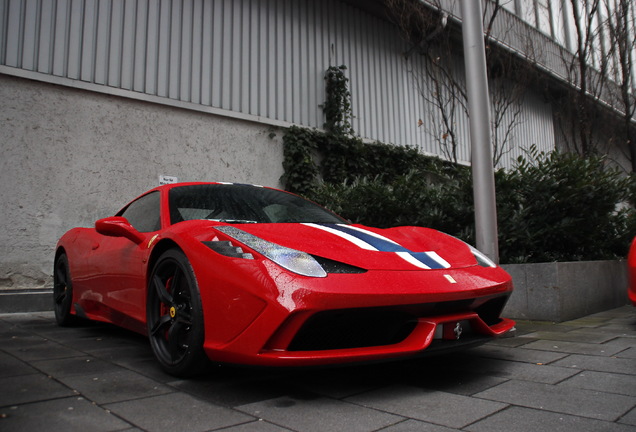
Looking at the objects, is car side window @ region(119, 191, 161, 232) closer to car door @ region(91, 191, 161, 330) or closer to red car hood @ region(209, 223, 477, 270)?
car door @ region(91, 191, 161, 330)

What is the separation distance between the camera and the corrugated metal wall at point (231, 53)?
5.68 metres

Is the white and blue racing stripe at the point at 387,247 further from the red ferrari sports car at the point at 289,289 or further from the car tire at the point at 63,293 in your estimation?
the car tire at the point at 63,293

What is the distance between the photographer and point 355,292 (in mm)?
A: 1881

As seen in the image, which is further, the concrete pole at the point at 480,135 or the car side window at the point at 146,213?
the concrete pole at the point at 480,135

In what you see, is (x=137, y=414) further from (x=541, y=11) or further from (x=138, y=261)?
(x=541, y=11)

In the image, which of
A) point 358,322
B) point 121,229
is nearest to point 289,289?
point 358,322

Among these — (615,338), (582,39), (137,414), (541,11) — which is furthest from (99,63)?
(541,11)

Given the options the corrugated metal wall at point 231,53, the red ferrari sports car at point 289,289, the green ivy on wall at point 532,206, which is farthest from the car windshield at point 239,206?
the corrugated metal wall at point 231,53

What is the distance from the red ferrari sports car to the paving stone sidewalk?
7.1 inches

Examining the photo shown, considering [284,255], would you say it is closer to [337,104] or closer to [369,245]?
[369,245]

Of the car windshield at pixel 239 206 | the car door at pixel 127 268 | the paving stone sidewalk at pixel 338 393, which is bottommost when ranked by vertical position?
the paving stone sidewalk at pixel 338 393

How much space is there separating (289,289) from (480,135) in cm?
290

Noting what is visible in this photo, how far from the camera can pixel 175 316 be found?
7.54ft

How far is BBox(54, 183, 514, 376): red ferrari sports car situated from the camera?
6.14ft
